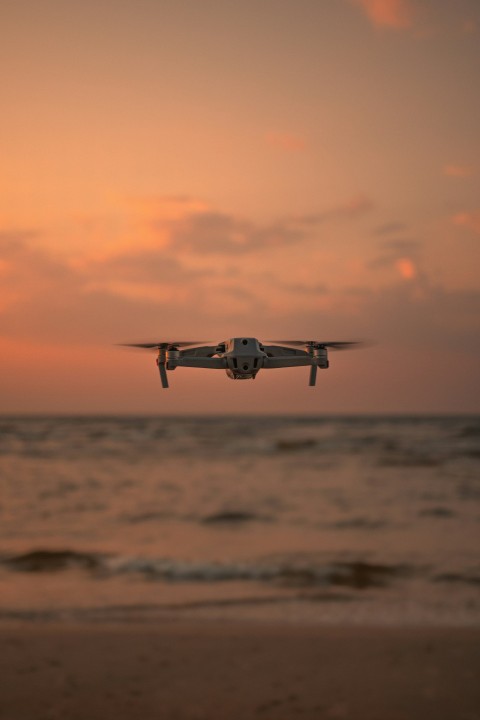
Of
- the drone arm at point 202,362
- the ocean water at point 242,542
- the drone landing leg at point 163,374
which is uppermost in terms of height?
the drone arm at point 202,362

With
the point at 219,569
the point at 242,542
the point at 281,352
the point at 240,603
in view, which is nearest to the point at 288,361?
the point at 281,352

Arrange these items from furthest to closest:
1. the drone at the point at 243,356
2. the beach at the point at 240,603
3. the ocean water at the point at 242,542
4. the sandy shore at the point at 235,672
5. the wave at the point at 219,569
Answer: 1. the wave at the point at 219,569
2. the ocean water at the point at 242,542
3. the beach at the point at 240,603
4. the sandy shore at the point at 235,672
5. the drone at the point at 243,356

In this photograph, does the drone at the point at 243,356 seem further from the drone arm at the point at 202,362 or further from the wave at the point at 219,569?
the wave at the point at 219,569

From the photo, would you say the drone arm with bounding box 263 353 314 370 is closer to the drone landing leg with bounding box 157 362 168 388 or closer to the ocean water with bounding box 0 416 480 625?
the drone landing leg with bounding box 157 362 168 388

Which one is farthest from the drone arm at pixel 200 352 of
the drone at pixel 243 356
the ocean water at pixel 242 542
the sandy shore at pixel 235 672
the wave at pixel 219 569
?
the wave at pixel 219 569

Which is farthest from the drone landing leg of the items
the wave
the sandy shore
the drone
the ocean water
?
the wave

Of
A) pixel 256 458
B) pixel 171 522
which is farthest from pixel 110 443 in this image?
pixel 171 522

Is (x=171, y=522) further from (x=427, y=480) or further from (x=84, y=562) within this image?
(x=427, y=480)
